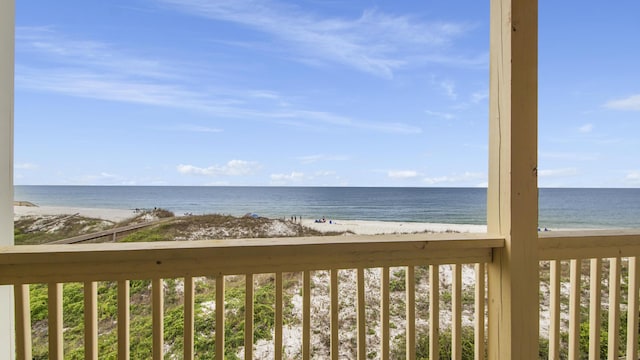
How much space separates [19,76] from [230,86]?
82 cm

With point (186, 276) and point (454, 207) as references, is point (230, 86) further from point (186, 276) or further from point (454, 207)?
point (454, 207)

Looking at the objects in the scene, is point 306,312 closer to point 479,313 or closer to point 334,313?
point 334,313

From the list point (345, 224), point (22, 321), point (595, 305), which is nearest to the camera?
point (22, 321)

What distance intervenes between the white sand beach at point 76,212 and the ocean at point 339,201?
0.03 meters

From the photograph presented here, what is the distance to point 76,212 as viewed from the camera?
4.08 feet

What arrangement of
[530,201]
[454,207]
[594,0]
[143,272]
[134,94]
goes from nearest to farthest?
[143,272] → [530,201] → [134,94] → [454,207] → [594,0]

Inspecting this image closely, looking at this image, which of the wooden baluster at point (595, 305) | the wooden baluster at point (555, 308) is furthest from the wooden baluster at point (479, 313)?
the wooden baluster at point (595, 305)

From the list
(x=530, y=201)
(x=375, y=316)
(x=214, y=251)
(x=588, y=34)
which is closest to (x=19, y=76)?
(x=214, y=251)

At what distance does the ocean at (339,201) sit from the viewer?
1346 millimetres

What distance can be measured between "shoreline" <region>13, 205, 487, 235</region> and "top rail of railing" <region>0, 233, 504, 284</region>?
0.78ft

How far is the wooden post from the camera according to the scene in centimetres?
117

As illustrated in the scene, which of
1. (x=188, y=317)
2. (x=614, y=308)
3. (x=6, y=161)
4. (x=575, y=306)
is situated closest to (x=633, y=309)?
(x=614, y=308)

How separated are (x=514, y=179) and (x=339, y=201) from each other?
845 mm

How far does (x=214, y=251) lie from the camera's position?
41.0 inches
